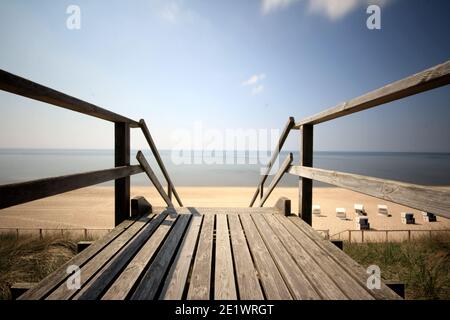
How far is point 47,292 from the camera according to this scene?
4.42ft

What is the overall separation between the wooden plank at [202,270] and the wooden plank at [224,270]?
0.06 meters

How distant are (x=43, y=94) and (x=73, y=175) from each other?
2.01ft

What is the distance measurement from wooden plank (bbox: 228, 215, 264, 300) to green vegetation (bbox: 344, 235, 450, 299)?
369 centimetres

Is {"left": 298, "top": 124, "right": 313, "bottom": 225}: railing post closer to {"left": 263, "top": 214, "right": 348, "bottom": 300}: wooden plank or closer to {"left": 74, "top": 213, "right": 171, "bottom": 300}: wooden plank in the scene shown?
{"left": 263, "top": 214, "right": 348, "bottom": 300}: wooden plank

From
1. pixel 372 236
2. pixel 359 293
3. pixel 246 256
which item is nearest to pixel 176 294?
pixel 246 256

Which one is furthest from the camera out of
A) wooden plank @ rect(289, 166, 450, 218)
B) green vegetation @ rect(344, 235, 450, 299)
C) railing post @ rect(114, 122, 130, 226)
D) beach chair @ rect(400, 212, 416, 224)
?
beach chair @ rect(400, 212, 416, 224)

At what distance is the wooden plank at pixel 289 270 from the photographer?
54.2 inches

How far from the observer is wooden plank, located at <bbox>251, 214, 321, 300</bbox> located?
4.52ft

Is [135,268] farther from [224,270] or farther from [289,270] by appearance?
[289,270]

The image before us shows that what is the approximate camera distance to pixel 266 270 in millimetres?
1658

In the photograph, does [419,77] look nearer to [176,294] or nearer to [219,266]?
[219,266]

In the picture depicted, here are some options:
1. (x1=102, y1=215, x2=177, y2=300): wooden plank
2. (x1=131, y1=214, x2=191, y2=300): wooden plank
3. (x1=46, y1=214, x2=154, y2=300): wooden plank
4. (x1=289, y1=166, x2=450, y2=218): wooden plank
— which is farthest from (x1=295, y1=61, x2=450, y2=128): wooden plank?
(x1=46, y1=214, x2=154, y2=300): wooden plank

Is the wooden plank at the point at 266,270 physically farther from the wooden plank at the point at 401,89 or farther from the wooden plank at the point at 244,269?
the wooden plank at the point at 401,89

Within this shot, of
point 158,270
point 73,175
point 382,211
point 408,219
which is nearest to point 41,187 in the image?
point 73,175
